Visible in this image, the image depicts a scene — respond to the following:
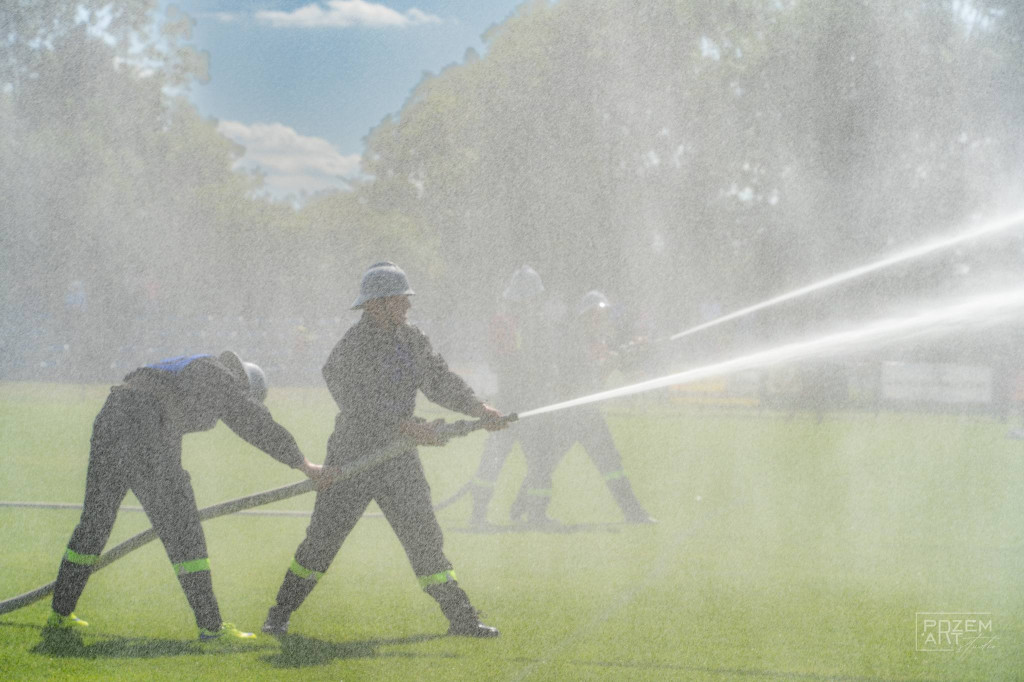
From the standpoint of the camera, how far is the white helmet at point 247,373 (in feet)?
17.0

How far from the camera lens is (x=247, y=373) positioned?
5.32m

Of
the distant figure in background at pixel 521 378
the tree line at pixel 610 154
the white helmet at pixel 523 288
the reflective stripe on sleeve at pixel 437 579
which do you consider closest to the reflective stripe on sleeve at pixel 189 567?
the reflective stripe on sleeve at pixel 437 579

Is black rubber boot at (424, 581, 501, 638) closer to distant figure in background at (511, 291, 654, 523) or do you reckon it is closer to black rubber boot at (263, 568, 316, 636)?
black rubber boot at (263, 568, 316, 636)

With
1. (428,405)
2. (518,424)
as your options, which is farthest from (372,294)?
(428,405)

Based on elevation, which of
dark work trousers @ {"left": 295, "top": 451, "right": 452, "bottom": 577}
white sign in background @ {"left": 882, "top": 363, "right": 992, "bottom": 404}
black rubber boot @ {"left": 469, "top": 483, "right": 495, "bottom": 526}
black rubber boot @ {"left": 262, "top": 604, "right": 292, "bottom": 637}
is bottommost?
black rubber boot @ {"left": 262, "top": 604, "right": 292, "bottom": 637}

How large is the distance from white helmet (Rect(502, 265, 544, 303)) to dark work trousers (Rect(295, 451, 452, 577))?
405 centimetres

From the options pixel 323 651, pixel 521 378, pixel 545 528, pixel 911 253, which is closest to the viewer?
pixel 323 651

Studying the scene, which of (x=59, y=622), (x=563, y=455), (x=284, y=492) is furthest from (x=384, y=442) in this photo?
(x=563, y=455)

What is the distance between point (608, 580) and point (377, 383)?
2.02m

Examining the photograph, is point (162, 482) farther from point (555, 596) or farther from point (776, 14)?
point (776, 14)

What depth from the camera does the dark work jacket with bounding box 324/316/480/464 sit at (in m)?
5.23

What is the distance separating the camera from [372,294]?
5.23 metres

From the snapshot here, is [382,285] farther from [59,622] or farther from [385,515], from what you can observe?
[59,622]

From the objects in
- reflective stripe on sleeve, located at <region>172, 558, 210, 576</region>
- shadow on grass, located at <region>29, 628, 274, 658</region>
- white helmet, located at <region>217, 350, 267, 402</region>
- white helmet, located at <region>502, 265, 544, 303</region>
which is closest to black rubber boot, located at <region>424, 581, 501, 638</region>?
shadow on grass, located at <region>29, 628, 274, 658</region>
